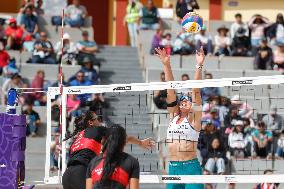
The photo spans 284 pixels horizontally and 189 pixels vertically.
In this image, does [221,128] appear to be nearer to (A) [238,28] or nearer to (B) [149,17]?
(A) [238,28]

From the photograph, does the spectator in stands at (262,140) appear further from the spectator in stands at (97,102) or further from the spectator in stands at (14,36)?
the spectator in stands at (14,36)

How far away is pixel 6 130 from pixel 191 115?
2.43 metres

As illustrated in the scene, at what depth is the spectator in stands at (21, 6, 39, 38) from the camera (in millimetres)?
20953

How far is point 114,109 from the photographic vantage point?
18.5 metres

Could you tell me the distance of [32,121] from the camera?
17234mm

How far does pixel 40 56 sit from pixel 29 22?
1.97 m

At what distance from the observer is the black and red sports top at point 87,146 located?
9570mm

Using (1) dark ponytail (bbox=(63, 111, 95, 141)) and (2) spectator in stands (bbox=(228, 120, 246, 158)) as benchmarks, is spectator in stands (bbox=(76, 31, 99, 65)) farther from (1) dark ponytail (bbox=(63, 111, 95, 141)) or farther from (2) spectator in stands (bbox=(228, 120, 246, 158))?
(1) dark ponytail (bbox=(63, 111, 95, 141))

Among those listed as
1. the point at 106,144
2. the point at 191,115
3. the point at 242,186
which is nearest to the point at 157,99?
the point at 242,186

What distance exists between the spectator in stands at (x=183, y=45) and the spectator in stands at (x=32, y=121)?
469 centimetres

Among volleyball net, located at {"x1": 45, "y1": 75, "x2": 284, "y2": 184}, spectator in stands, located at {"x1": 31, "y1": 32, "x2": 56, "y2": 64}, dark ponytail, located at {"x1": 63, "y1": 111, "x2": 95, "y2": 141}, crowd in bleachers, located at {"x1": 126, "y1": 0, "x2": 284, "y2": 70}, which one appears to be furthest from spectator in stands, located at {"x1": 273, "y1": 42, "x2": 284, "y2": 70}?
dark ponytail, located at {"x1": 63, "y1": 111, "x2": 95, "y2": 141}

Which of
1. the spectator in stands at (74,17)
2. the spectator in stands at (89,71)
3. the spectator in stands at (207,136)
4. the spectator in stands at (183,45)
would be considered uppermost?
the spectator in stands at (74,17)

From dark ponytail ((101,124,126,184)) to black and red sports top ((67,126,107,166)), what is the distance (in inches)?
71.2

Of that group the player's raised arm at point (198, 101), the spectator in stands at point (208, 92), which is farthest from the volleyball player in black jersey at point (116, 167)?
the spectator in stands at point (208, 92)
